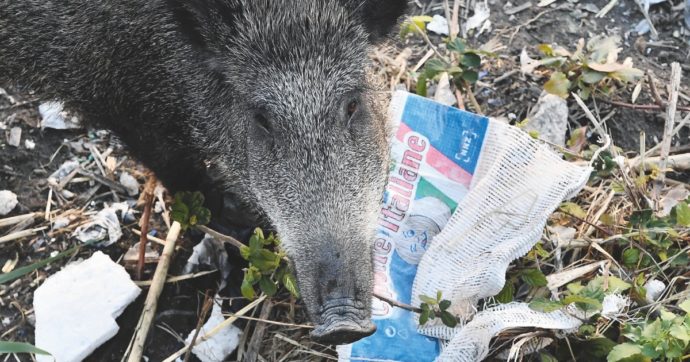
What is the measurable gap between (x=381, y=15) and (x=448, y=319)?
3.54 ft

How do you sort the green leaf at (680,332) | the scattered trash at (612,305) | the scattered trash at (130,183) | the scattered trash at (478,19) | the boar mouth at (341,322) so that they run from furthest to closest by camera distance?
the scattered trash at (478,19) < the scattered trash at (130,183) < the scattered trash at (612,305) < the green leaf at (680,332) < the boar mouth at (341,322)

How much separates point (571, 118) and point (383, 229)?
3.65 ft

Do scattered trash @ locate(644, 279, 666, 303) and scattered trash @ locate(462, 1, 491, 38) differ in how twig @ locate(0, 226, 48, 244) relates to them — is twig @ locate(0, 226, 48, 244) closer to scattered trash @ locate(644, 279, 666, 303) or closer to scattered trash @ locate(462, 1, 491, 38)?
scattered trash @ locate(462, 1, 491, 38)

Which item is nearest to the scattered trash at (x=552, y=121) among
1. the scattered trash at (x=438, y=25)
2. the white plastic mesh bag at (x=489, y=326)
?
the scattered trash at (x=438, y=25)

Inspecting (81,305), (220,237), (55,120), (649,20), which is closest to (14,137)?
(55,120)

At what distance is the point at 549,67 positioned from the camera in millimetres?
3654

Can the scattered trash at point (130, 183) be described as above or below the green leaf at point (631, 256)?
below

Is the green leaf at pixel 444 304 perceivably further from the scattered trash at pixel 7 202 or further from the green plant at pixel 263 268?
the scattered trash at pixel 7 202

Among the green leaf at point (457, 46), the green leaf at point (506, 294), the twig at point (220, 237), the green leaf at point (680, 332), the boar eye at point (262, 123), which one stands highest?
the boar eye at point (262, 123)

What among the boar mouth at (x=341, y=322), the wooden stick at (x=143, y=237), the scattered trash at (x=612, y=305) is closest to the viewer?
the boar mouth at (x=341, y=322)

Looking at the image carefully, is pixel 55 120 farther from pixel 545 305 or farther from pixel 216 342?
pixel 545 305

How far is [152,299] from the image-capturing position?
10.2ft

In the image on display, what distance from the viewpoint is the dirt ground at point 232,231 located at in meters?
3.07

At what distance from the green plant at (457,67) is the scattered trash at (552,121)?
0.33 m
